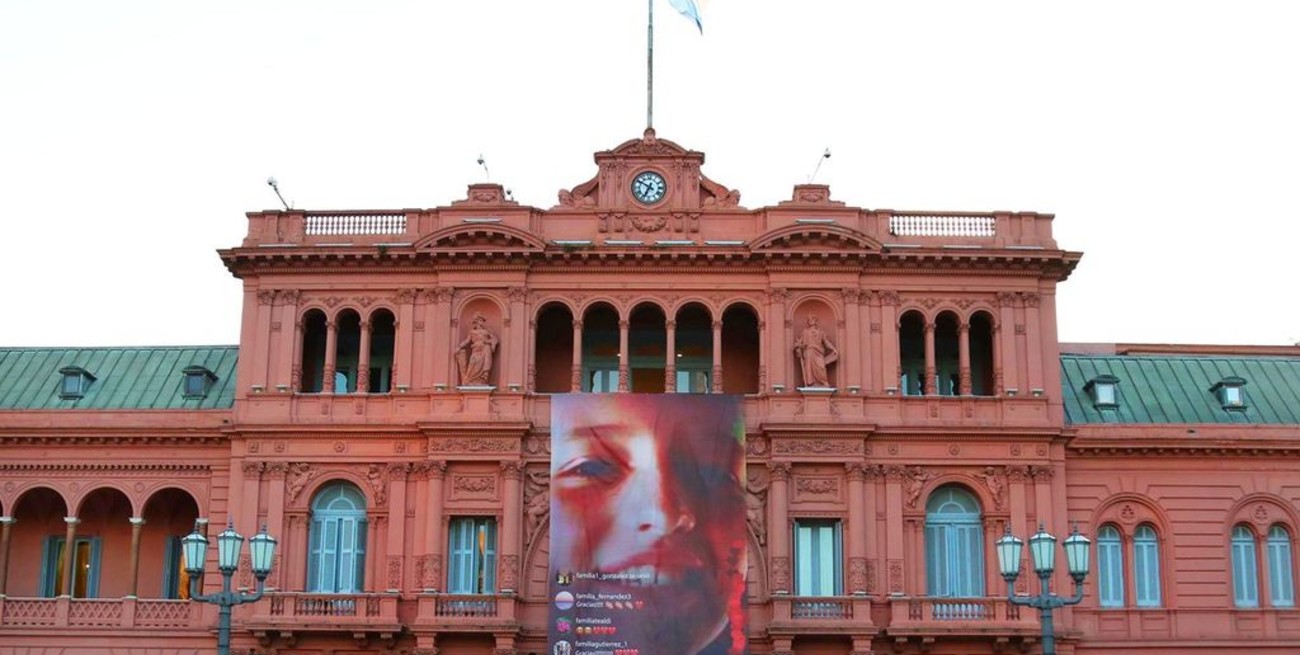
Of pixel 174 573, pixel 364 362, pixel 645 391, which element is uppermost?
pixel 364 362

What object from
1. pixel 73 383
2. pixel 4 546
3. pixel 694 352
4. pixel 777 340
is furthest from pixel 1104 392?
pixel 4 546

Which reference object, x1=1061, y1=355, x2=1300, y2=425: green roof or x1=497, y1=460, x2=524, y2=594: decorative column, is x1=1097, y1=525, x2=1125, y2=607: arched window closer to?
x1=1061, y1=355, x2=1300, y2=425: green roof

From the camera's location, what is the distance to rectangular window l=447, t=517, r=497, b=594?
172 ft

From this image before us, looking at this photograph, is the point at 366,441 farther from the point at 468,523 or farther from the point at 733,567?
the point at 733,567

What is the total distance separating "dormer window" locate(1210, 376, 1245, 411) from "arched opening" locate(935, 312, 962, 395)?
9622mm

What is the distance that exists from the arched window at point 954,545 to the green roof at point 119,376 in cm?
2395

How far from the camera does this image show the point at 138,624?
53.5 meters

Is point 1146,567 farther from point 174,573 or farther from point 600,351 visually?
point 174,573

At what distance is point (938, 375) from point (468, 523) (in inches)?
640

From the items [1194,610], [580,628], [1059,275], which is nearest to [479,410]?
[580,628]

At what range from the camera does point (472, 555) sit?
5253 centimetres

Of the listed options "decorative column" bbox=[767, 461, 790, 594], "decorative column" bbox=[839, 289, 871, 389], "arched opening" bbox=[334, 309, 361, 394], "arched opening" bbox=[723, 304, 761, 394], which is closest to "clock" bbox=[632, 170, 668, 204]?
"arched opening" bbox=[723, 304, 761, 394]

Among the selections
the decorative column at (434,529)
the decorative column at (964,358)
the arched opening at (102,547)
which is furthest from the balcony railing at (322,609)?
the decorative column at (964,358)

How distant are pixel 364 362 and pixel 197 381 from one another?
316 inches
